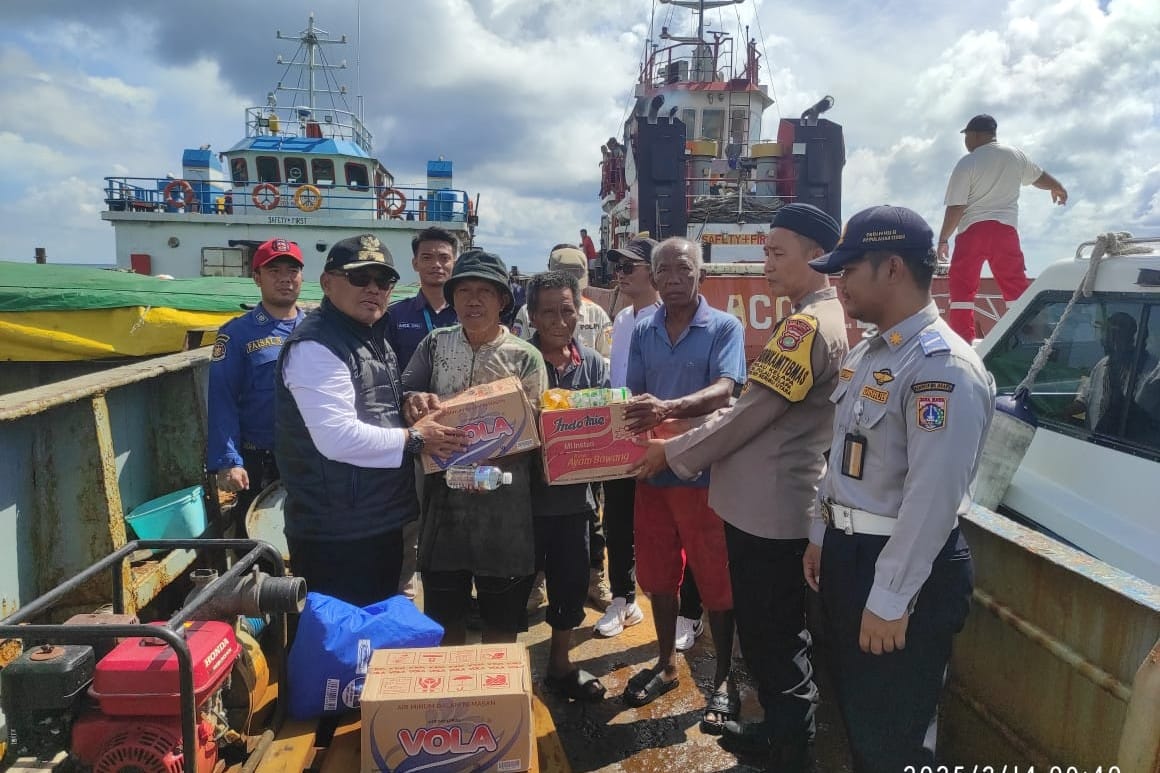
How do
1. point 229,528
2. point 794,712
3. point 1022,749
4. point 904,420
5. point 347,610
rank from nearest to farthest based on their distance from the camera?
point 904,420 → point 1022,749 → point 347,610 → point 794,712 → point 229,528

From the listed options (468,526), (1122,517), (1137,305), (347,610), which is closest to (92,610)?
(347,610)

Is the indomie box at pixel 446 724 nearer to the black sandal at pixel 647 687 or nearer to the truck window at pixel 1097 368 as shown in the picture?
the black sandal at pixel 647 687

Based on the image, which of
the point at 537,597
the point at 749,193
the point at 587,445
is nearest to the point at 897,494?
the point at 587,445

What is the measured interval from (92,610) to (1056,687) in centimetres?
335

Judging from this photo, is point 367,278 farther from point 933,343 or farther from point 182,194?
point 182,194

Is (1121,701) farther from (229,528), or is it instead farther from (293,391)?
(229,528)

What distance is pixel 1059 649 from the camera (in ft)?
5.82

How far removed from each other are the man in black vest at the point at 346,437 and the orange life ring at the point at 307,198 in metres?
16.1

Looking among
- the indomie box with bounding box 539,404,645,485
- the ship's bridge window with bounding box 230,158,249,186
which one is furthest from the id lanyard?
the ship's bridge window with bounding box 230,158,249,186

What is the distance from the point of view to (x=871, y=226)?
1809 millimetres

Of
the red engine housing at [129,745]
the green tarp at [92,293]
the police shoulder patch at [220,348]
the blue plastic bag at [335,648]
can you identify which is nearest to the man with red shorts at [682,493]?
the blue plastic bag at [335,648]

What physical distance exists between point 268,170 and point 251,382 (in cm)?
1674

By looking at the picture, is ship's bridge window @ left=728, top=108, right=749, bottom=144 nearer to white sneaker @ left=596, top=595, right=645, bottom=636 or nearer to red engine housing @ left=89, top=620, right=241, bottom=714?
white sneaker @ left=596, top=595, right=645, bottom=636

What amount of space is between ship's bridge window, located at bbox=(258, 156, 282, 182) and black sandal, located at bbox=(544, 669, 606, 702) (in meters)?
18.0
